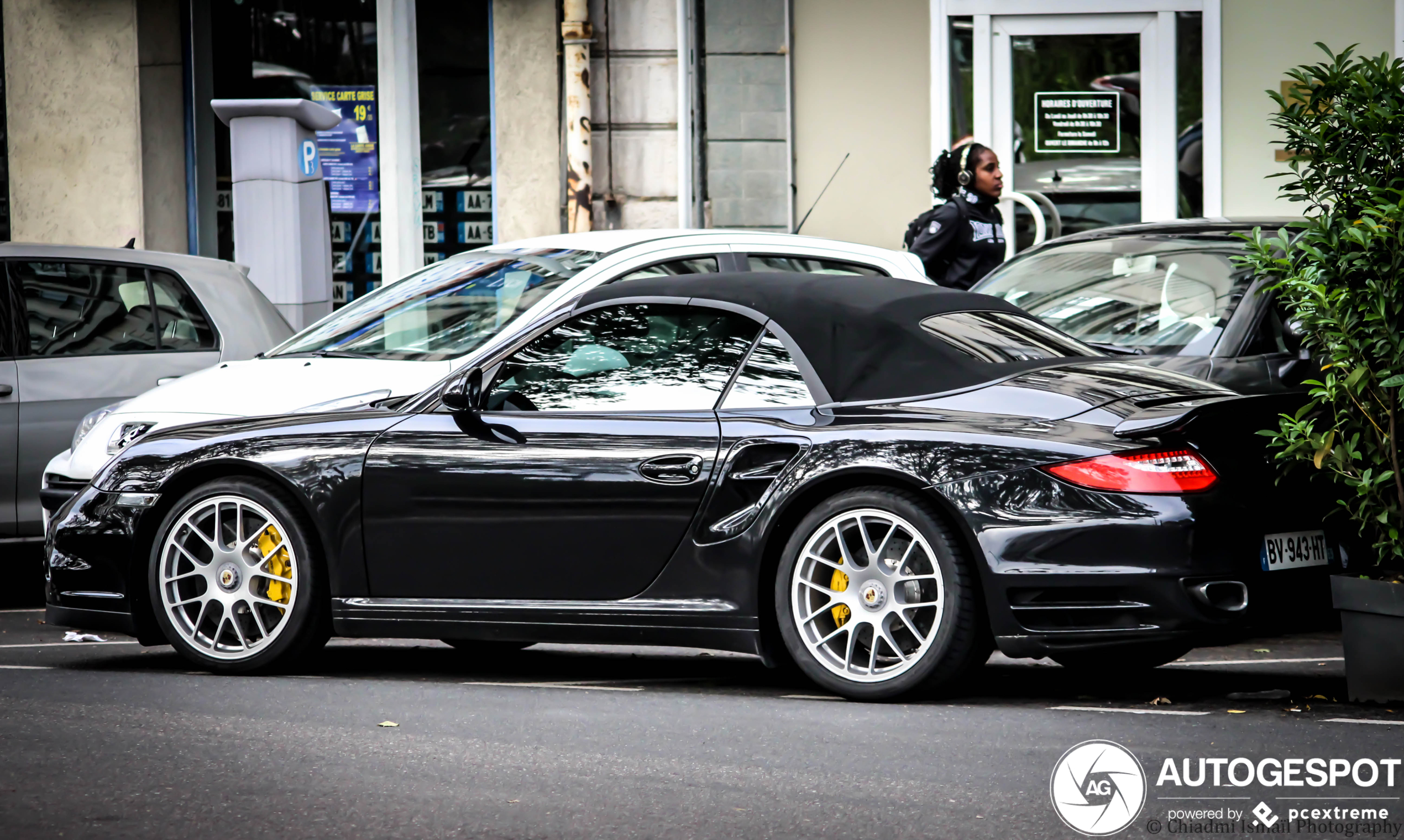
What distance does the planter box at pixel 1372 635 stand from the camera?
18.6ft

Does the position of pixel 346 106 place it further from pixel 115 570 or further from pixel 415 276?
pixel 115 570

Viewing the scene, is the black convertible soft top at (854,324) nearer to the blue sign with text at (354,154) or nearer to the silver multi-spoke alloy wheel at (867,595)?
the silver multi-spoke alloy wheel at (867,595)

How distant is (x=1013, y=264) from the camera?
31.3ft

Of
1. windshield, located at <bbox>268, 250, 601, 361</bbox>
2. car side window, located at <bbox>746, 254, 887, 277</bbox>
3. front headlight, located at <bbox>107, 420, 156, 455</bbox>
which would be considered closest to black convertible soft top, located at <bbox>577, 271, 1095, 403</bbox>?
windshield, located at <bbox>268, 250, 601, 361</bbox>

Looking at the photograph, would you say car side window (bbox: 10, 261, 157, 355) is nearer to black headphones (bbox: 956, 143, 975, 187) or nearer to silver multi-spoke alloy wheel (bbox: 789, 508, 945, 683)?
black headphones (bbox: 956, 143, 975, 187)

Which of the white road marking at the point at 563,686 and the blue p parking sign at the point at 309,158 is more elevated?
the blue p parking sign at the point at 309,158

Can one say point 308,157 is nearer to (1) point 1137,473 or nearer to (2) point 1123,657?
(2) point 1123,657

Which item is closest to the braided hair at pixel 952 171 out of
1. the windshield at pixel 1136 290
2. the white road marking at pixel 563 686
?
the windshield at pixel 1136 290

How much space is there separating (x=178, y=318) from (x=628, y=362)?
402 cm

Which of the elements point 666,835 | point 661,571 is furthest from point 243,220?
point 666,835

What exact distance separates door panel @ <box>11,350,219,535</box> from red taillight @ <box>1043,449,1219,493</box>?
17.7 feet

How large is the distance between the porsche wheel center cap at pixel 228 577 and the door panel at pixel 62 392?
286 cm

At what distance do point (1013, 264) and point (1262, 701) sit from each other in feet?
12.9

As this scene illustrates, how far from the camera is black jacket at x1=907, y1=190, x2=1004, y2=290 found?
10.8m
